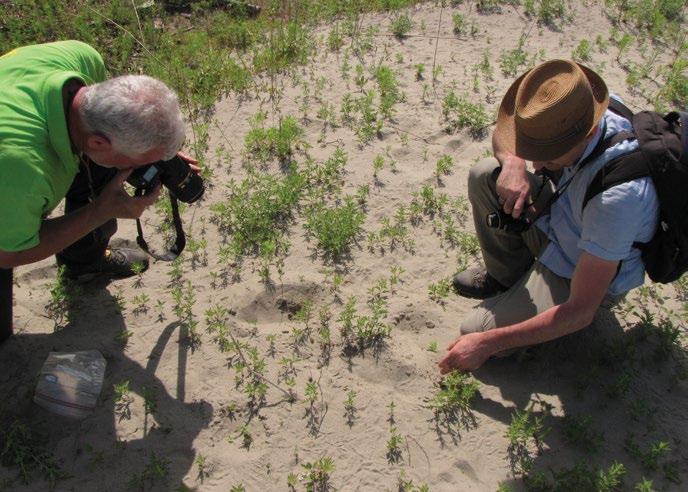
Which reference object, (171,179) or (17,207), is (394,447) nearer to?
(171,179)

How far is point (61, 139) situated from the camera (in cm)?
291

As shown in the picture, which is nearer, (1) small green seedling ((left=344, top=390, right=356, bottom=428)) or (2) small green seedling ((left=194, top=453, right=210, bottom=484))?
(2) small green seedling ((left=194, top=453, right=210, bottom=484))

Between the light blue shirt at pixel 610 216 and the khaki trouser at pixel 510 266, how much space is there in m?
0.20

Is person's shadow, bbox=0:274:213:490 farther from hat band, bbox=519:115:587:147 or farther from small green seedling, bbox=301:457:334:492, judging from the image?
hat band, bbox=519:115:587:147

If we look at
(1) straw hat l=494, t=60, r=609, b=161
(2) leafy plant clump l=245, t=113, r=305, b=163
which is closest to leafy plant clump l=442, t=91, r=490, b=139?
(2) leafy plant clump l=245, t=113, r=305, b=163

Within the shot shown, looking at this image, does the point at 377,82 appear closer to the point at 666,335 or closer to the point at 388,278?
the point at 388,278

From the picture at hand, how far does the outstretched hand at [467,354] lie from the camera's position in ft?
10.7

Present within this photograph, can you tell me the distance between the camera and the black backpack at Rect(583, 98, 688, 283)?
8.99ft

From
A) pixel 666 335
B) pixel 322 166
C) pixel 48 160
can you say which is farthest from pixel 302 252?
pixel 666 335

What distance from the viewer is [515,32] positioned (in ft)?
22.0

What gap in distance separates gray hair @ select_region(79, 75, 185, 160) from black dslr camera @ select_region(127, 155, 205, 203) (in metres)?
0.28

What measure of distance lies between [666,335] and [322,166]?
8.93 ft

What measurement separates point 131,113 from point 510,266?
2400 mm

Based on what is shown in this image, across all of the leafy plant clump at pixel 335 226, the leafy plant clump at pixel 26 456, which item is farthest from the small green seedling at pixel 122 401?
the leafy plant clump at pixel 335 226
